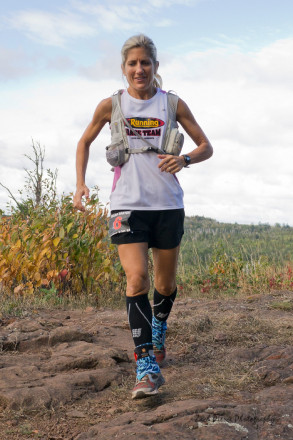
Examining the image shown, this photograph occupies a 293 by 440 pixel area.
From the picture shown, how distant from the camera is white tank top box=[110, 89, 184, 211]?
12.4 feet

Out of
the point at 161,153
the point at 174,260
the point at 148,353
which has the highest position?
the point at 161,153

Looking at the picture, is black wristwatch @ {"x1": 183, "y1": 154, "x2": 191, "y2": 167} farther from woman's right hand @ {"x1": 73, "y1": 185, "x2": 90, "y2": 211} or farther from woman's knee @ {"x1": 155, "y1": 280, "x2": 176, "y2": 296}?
woman's knee @ {"x1": 155, "y1": 280, "x2": 176, "y2": 296}

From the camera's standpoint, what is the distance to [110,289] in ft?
29.5

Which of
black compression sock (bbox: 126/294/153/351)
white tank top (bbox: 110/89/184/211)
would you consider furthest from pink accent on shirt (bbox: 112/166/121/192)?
black compression sock (bbox: 126/294/153/351)

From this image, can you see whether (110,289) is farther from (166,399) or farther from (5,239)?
(166,399)

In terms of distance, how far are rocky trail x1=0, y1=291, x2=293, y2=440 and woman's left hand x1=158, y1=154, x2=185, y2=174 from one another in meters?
1.45

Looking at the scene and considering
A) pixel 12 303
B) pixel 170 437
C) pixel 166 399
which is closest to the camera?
pixel 170 437

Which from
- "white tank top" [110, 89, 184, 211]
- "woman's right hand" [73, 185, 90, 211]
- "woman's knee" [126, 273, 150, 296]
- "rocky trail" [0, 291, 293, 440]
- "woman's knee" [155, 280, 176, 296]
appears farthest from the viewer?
"woman's knee" [155, 280, 176, 296]

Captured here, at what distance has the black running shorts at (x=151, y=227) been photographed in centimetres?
372

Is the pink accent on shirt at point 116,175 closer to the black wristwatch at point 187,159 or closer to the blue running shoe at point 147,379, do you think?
the black wristwatch at point 187,159

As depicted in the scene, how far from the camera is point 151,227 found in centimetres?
388

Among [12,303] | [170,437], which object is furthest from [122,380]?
[12,303]

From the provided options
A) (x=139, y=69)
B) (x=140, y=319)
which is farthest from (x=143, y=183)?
(x=140, y=319)

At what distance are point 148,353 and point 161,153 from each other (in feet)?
4.40
